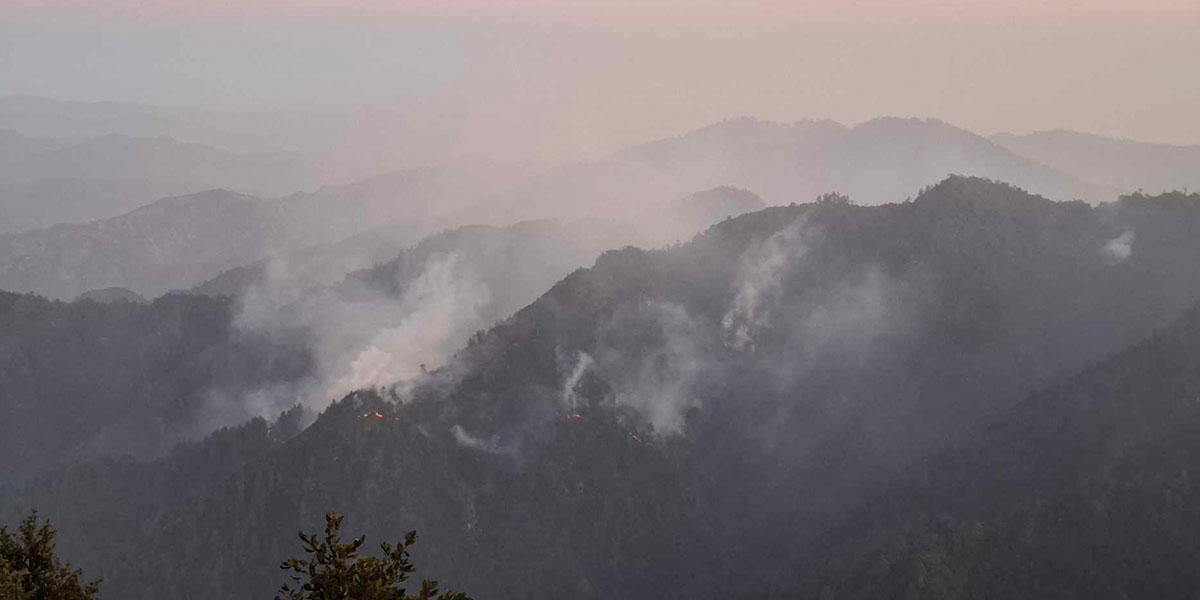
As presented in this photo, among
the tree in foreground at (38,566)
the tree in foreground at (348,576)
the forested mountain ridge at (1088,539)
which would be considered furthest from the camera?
the forested mountain ridge at (1088,539)

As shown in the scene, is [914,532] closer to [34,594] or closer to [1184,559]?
[1184,559]

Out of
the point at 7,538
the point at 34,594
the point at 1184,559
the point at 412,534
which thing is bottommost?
the point at 1184,559

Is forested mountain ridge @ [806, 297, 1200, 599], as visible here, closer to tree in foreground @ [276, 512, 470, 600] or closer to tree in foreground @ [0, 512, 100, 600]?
tree in foreground @ [0, 512, 100, 600]

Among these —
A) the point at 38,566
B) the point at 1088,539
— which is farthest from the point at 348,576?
the point at 1088,539

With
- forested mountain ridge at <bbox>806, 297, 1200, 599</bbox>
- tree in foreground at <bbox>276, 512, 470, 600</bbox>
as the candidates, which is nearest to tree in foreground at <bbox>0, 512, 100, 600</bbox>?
tree in foreground at <bbox>276, 512, 470, 600</bbox>

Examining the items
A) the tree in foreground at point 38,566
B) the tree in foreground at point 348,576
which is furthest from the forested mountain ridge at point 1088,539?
the tree in foreground at point 348,576

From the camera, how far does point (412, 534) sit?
50.3 m

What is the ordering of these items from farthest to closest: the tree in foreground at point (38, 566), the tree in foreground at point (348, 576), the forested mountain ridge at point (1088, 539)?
the forested mountain ridge at point (1088, 539), the tree in foreground at point (38, 566), the tree in foreground at point (348, 576)

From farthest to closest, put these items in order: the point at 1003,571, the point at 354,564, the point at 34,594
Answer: the point at 1003,571 < the point at 34,594 < the point at 354,564

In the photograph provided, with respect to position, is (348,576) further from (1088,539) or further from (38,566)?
(1088,539)

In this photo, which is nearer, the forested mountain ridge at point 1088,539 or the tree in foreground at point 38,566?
the tree in foreground at point 38,566

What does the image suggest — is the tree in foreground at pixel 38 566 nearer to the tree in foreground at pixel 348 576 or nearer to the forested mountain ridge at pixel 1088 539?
the tree in foreground at pixel 348 576

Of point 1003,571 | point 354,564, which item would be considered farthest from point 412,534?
point 1003,571

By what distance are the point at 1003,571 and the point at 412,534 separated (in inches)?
6341
